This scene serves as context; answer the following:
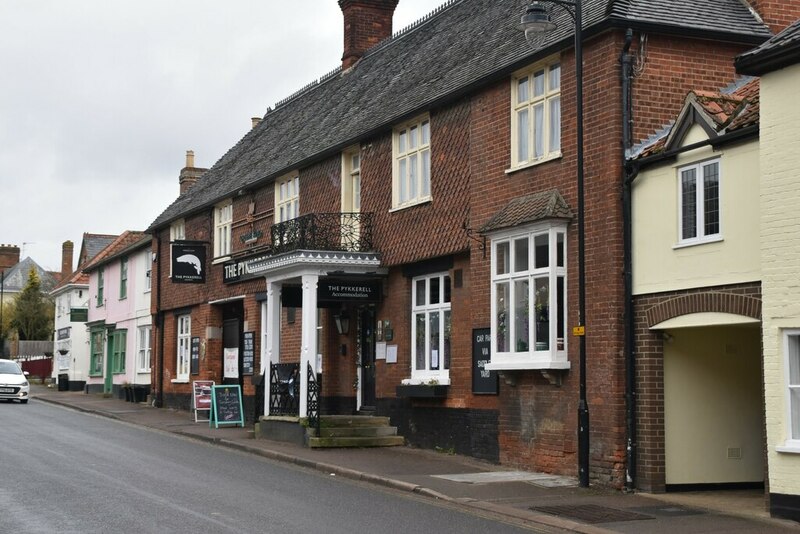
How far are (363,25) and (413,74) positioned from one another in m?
7.66

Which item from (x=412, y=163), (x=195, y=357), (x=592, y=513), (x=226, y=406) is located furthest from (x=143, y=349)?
(x=592, y=513)

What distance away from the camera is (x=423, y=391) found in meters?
20.1

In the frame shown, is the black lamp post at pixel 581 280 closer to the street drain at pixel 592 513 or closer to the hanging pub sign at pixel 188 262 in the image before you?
the street drain at pixel 592 513

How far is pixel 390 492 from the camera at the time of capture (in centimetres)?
1501

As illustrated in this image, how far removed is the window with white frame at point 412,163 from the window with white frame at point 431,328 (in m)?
1.63

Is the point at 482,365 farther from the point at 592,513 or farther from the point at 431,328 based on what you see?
the point at 592,513

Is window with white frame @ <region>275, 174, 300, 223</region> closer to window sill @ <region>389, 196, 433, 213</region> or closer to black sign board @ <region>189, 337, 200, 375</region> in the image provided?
window sill @ <region>389, 196, 433, 213</region>

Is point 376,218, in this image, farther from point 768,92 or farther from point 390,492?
point 768,92

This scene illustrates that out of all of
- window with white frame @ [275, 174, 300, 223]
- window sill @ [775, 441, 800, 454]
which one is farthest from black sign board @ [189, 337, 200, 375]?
window sill @ [775, 441, 800, 454]

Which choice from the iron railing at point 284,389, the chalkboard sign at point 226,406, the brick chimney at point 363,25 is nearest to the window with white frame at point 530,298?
the iron railing at point 284,389

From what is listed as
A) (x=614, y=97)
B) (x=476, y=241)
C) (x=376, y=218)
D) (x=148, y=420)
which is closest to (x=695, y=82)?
(x=614, y=97)

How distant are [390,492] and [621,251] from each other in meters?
4.67

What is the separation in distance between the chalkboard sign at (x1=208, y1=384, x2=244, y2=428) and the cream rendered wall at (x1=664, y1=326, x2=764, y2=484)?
13.6m

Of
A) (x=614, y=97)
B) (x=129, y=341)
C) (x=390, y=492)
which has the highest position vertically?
(x=614, y=97)
